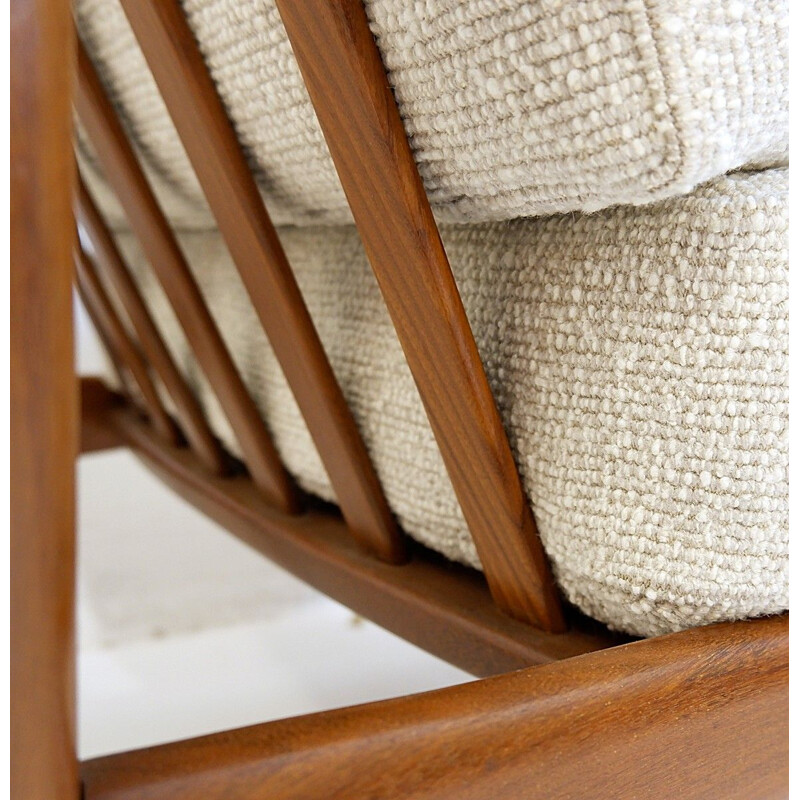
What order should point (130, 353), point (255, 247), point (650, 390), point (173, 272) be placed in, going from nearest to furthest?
point (650, 390), point (255, 247), point (173, 272), point (130, 353)

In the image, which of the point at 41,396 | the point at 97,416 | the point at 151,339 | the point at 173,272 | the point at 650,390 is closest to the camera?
the point at 41,396

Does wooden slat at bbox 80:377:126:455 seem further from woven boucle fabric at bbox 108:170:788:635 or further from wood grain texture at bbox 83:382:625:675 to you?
woven boucle fabric at bbox 108:170:788:635

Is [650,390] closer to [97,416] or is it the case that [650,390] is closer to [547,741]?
[547,741]

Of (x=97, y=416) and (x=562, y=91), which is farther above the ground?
(x=562, y=91)

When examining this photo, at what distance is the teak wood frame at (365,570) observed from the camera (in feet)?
0.75

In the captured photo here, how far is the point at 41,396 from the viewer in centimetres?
23

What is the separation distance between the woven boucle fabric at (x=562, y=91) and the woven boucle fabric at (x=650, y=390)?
0.08ft

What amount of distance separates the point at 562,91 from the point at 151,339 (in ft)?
1.54

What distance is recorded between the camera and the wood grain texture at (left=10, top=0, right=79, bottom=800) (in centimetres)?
22

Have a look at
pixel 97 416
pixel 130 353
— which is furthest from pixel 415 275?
pixel 97 416

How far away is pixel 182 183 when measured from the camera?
0.56 m

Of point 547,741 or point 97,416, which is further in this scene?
point 97,416

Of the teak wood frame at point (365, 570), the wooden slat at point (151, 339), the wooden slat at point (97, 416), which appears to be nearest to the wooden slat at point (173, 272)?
the teak wood frame at point (365, 570)

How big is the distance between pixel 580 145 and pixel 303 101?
14 cm
